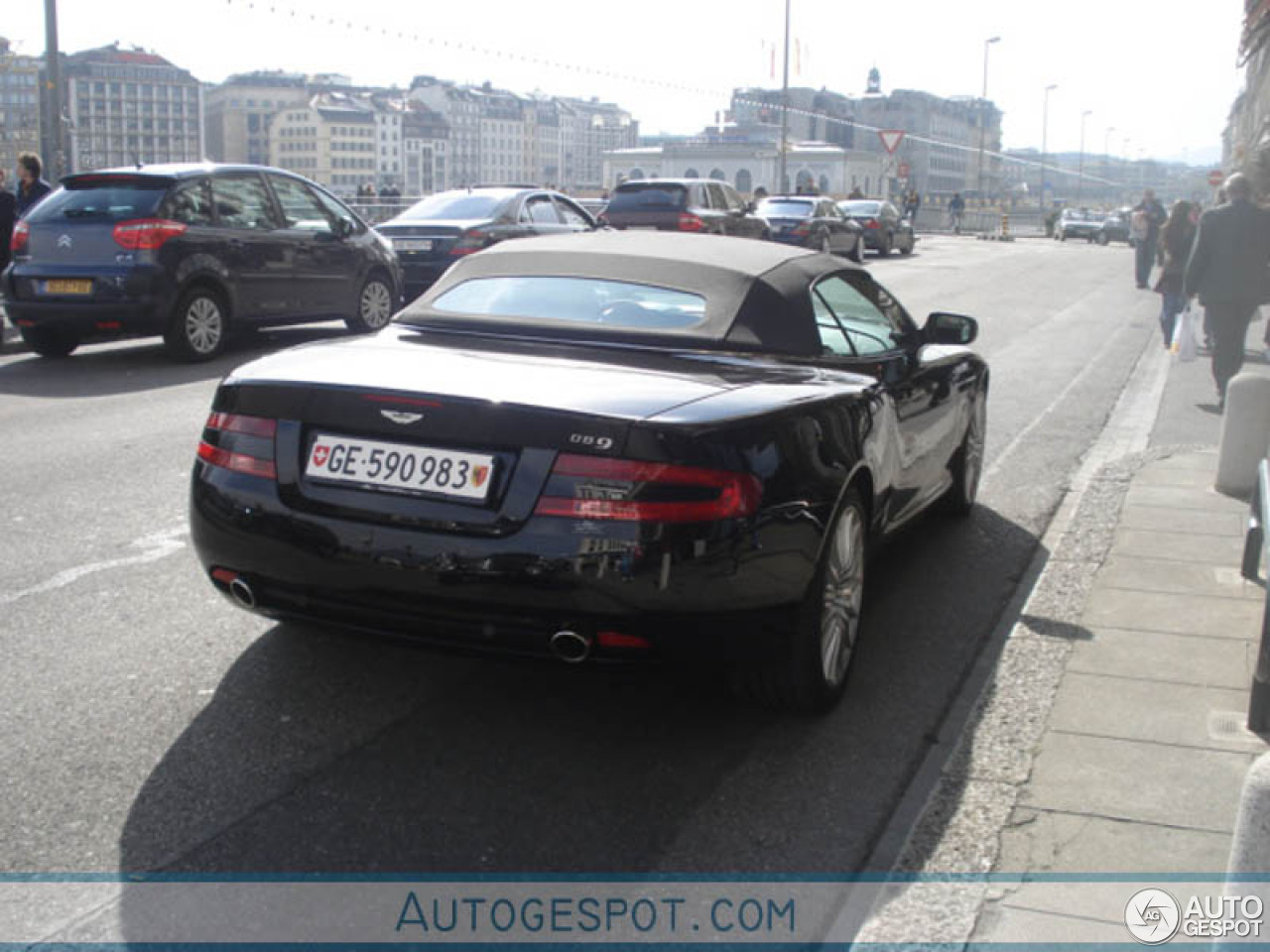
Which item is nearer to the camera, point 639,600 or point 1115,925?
point 1115,925

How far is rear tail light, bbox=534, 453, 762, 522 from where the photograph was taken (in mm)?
3549

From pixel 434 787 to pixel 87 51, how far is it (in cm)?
5120

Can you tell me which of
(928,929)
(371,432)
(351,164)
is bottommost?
(928,929)

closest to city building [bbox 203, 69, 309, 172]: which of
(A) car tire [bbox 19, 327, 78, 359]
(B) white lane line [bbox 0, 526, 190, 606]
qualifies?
(A) car tire [bbox 19, 327, 78, 359]

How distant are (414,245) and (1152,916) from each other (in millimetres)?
15488

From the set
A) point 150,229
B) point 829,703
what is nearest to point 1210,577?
point 829,703

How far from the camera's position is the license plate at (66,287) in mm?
12094

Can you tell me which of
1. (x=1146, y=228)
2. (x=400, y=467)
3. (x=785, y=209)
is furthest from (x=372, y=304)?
(x=785, y=209)

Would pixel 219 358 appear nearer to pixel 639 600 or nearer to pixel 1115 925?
pixel 639 600

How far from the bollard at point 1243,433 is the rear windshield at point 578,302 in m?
4.01

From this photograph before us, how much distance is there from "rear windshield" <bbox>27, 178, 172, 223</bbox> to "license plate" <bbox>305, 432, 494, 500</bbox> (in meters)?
9.25

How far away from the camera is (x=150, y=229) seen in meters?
12.1

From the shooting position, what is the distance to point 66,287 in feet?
39.8

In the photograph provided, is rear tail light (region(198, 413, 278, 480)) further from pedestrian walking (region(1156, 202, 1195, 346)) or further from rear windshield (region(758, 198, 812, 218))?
rear windshield (region(758, 198, 812, 218))
